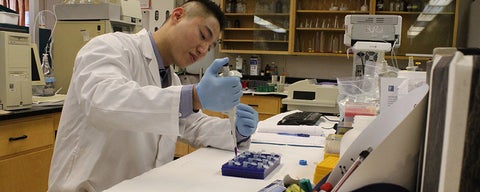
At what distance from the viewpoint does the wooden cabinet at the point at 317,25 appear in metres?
4.14

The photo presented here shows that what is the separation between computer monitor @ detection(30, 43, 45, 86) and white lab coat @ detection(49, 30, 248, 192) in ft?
4.86

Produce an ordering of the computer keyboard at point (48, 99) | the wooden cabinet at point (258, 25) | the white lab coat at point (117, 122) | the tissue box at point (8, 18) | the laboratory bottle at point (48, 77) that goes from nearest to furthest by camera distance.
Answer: the white lab coat at point (117, 122), the tissue box at point (8, 18), the computer keyboard at point (48, 99), the laboratory bottle at point (48, 77), the wooden cabinet at point (258, 25)

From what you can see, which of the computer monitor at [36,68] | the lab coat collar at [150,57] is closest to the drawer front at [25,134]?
the computer monitor at [36,68]

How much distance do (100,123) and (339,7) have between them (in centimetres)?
370

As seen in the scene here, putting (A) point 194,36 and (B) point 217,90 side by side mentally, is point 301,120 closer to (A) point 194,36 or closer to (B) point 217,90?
(A) point 194,36

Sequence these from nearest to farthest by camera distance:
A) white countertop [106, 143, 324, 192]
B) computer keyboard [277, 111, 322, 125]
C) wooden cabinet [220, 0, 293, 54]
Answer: white countertop [106, 143, 324, 192]
computer keyboard [277, 111, 322, 125]
wooden cabinet [220, 0, 293, 54]

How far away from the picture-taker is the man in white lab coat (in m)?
1.11

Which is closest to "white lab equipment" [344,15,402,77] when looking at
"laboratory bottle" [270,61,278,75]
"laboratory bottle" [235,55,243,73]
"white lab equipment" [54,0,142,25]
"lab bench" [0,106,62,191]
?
A: "white lab equipment" [54,0,142,25]

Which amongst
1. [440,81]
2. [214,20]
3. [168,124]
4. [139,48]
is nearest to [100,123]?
[168,124]

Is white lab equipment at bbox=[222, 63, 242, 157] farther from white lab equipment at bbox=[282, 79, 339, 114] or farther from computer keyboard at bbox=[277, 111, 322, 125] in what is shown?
white lab equipment at bbox=[282, 79, 339, 114]

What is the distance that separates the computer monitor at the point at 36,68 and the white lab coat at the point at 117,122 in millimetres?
1480

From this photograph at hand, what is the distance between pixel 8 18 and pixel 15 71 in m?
0.34

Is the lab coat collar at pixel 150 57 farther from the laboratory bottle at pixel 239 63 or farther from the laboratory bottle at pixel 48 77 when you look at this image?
the laboratory bottle at pixel 239 63

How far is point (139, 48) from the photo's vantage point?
4.99 feet
